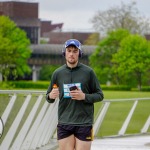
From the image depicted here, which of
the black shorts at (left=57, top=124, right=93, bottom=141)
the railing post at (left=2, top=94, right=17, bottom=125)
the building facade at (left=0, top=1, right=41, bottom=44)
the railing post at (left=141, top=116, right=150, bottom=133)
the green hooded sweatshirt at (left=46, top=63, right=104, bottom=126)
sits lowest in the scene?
the building facade at (left=0, top=1, right=41, bottom=44)

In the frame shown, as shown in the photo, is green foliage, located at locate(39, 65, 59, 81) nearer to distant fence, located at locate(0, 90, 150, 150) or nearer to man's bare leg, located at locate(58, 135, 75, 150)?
distant fence, located at locate(0, 90, 150, 150)

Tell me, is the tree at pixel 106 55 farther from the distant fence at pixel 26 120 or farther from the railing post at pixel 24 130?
the railing post at pixel 24 130

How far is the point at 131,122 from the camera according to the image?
19031 millimetres

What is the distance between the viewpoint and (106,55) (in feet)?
375

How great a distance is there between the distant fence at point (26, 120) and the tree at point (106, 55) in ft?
321

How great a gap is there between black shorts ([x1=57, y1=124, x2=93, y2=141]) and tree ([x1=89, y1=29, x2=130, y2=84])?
342ft

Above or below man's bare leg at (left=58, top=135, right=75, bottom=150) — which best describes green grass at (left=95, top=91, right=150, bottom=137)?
below

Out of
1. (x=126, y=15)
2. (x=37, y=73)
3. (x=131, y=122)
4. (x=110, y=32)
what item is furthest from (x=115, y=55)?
(x=131, y=122)

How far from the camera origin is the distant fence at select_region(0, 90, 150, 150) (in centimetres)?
1037

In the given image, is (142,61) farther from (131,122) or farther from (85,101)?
(85,101)

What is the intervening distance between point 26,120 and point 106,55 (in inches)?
4057

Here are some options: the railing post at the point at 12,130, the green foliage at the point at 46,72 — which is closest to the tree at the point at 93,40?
the green foliage at the point at 46,72

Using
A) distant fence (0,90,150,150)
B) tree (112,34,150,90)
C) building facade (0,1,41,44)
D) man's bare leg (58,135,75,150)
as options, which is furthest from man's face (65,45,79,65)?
building facade (0,1,41,44)

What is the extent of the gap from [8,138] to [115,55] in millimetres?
100786
